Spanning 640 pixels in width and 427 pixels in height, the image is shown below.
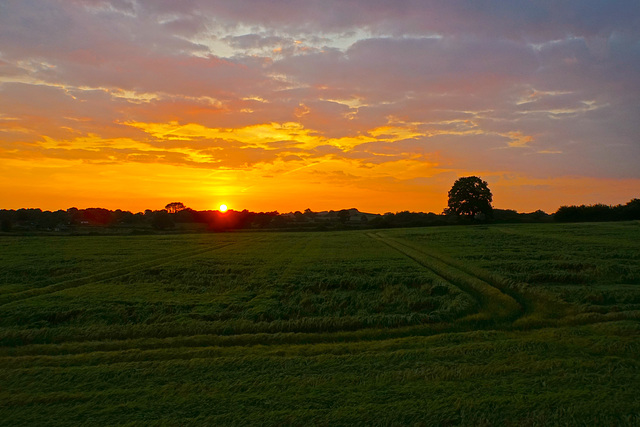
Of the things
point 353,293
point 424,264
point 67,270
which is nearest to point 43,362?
point 353,293

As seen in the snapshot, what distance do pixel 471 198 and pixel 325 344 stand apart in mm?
81540

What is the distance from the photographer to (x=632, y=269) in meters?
23.8

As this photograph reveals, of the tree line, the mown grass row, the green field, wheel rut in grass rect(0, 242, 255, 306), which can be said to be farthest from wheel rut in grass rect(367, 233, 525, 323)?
→ the tree line

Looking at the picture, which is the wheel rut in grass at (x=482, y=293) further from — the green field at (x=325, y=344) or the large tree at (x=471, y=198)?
the large tree at (x=471, y=198)

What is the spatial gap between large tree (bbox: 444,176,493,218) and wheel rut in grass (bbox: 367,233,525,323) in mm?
60925

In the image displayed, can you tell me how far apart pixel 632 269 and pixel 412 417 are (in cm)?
2307

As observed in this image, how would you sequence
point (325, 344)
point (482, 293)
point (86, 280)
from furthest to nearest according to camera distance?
1. point (86, 280)
2. point (482, 293)
3. point (325, 344)

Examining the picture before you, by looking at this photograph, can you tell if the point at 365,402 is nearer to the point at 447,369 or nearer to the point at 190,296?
the point at 447,369

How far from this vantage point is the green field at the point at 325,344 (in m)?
8.59

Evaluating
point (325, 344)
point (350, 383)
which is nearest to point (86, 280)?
point (325, 344)

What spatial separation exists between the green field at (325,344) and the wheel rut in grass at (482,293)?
0.14 metres

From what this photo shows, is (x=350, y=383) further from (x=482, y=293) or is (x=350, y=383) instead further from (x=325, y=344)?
(x=482, y=293)

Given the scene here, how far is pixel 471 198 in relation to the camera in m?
87.4

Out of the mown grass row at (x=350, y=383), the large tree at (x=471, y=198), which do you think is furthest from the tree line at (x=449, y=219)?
the mown grass row at (x=350, y=383)
